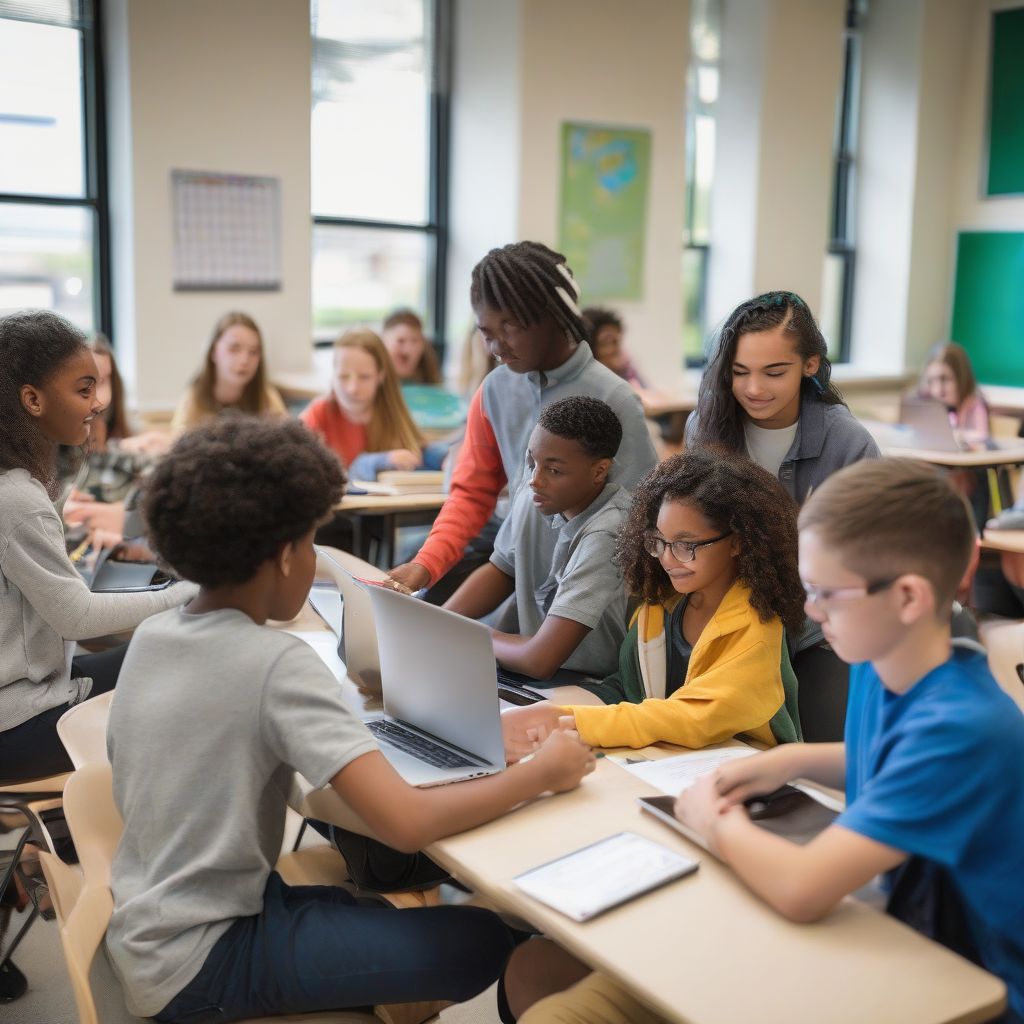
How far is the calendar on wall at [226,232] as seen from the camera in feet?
17.2

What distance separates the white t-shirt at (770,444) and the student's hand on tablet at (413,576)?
2.41 ft

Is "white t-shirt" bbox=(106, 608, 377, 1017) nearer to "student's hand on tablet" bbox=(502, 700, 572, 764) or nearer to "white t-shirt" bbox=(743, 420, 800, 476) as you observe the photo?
"student's hand on tablet" bbox=(502, 700, 572, 764)

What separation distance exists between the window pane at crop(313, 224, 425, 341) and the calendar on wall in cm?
56

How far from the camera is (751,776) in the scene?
1504 millimetres

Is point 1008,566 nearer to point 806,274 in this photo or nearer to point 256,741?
point 256,741

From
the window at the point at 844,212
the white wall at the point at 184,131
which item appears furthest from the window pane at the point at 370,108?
the window at the point at 844,212

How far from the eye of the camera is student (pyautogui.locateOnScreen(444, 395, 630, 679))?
7.05 feet

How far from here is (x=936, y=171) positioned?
26.1 ft

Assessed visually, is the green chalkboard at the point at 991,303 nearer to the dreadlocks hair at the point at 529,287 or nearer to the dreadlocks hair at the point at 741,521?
the dreadlocks hair at the point at 529,287

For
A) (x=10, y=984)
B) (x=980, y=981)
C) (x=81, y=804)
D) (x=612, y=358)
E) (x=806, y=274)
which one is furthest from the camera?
(x=806, y=274)

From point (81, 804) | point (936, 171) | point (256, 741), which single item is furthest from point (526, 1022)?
point (936, 171)

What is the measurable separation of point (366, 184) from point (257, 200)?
36.3 inches

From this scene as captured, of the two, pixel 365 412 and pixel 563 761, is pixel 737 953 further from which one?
pixel 365 412

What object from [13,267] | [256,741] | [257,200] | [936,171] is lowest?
[256,741]
